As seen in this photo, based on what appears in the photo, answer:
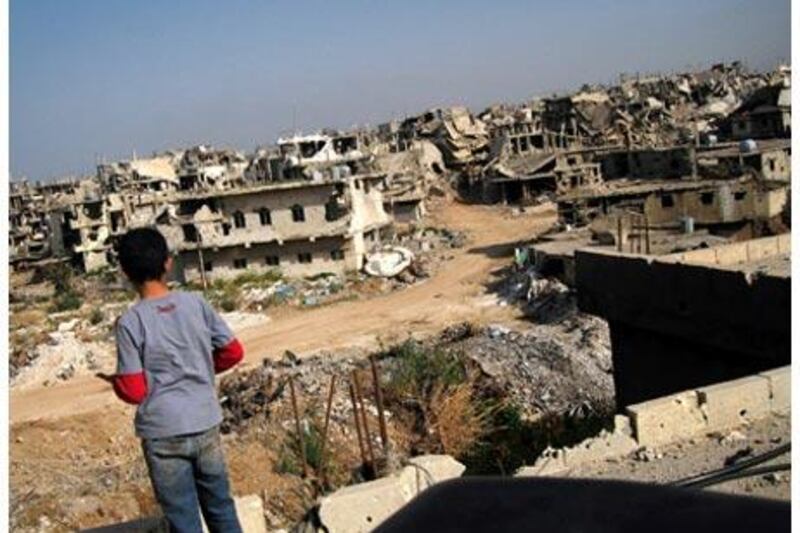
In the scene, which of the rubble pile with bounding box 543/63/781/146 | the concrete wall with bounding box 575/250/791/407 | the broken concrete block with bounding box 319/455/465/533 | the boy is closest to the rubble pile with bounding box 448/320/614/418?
the concrete wall with bounding box 575/250/791/407

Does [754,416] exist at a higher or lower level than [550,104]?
lower

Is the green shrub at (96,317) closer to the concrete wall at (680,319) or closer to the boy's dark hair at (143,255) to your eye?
the concrete wall at (680,319)

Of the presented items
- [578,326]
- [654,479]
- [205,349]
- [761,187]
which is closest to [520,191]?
[761,187]

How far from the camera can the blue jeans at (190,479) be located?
11.1 ft

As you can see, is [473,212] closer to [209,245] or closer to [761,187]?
[209,245]

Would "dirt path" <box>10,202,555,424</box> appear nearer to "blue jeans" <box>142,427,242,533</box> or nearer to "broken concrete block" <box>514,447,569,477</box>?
"broken concrete block" <box>514,447,569,477</box>

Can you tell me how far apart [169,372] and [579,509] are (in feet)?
6.40

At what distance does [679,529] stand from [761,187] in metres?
23.7

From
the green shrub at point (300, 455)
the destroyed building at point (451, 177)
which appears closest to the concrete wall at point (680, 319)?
the green shrub at point (300, 455)

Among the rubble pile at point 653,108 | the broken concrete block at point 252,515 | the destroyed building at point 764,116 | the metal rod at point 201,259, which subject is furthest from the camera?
the rubble pile at point 653,108

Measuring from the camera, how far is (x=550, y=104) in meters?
61.8

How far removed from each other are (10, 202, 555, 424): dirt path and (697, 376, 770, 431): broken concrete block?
48.5 ft

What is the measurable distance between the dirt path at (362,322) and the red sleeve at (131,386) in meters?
16.7

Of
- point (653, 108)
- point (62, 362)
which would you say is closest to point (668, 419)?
point (62, 362)
